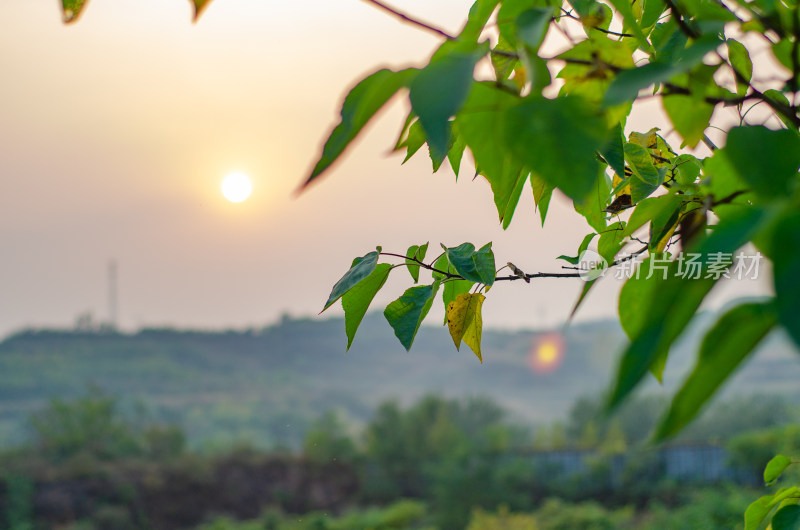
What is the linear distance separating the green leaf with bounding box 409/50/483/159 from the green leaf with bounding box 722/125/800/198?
0.06m

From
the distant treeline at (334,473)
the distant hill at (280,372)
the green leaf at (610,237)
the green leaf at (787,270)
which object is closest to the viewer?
the green leaf at (787,270)

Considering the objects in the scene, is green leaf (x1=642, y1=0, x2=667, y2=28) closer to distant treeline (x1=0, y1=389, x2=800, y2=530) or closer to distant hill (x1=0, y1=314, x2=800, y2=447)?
distant treeline (x1=0, y1=389, x2=800, y2=530)

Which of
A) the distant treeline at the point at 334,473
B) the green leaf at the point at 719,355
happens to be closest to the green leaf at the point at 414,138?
the green leaf at the point at 719,355

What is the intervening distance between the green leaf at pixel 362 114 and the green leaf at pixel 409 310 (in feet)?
0.46

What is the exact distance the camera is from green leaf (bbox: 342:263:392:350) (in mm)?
274

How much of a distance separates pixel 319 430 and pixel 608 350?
637 centimetres

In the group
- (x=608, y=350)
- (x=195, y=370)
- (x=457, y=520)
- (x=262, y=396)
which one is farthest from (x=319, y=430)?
(x=608, y=350)

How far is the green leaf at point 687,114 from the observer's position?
21 centimetres

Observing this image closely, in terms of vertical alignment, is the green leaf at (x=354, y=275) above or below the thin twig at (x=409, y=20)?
below

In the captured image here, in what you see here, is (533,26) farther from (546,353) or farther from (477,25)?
(546,353)

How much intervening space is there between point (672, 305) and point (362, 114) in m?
0.07

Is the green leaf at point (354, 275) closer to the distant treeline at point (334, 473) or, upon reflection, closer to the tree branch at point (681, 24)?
the tree branch at point (681, 24)

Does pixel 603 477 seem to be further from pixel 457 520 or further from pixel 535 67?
pixel 535 67

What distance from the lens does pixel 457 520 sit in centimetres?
514
